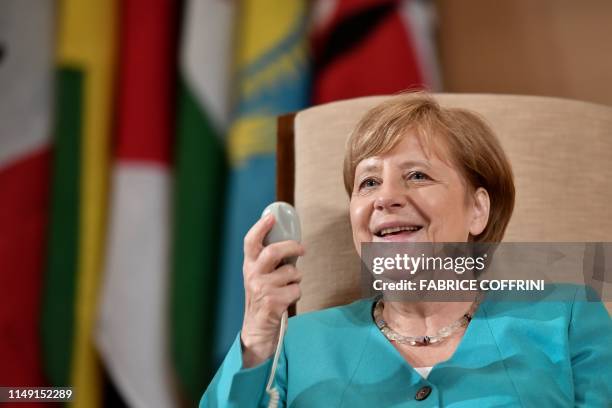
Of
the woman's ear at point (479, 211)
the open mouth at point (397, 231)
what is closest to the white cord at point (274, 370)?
the open mouth at point (397, 231)

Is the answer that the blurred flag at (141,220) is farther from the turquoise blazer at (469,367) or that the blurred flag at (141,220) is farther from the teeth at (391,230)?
the teeth at (391,230)

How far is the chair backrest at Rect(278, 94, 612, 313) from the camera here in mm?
1029

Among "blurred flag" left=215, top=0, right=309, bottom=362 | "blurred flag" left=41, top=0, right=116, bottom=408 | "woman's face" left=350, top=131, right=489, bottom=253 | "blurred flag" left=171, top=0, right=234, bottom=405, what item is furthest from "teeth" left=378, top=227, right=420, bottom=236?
"blurred flag" left=41, top=0, right=116, bottom=408

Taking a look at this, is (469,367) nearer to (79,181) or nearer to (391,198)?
(391,198)

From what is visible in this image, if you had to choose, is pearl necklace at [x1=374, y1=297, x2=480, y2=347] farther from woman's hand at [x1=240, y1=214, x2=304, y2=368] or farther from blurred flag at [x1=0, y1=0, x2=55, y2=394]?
blurred flag at [x1=0, y1=0, x2=55, y2=394]

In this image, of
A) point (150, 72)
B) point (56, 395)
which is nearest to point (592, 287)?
point (56, 395)

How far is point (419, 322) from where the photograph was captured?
0.86 metres

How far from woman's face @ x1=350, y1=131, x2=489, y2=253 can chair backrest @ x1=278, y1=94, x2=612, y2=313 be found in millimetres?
191

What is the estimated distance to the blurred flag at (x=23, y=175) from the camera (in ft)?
5.20

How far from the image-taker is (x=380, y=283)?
83cm

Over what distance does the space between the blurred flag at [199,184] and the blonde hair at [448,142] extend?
0.76 meters

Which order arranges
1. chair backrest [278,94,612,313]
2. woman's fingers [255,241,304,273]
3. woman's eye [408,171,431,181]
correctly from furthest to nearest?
chair backrest [278,94,612,313], woman's eye [408,171,431,181], woman's fingers [255,241,304,273]

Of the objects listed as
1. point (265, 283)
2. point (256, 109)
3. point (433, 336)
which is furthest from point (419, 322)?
point (256, 109)

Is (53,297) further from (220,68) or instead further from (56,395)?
(56,395)
